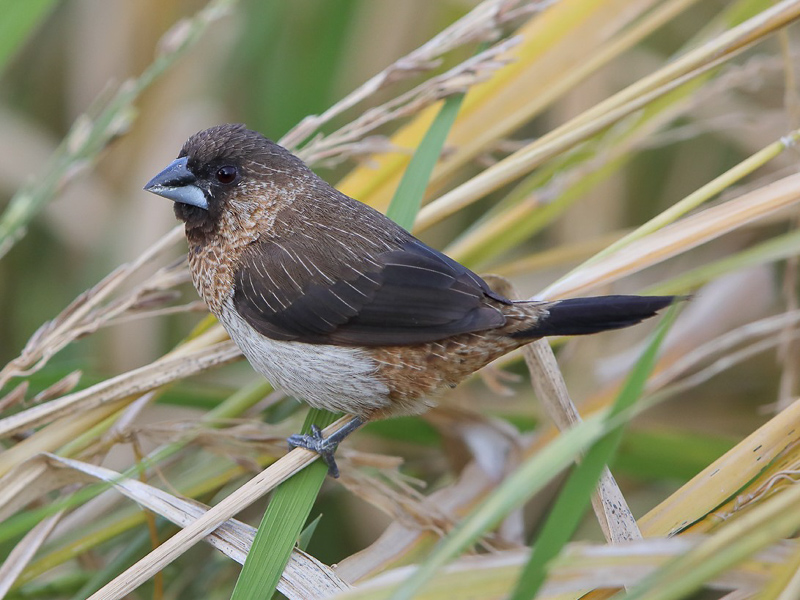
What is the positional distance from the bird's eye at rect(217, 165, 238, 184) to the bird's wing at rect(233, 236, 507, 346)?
294mm

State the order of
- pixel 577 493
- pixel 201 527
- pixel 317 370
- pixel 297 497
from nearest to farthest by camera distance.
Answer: pixel 577 493 < pixel 201 527 < pixel 297 497 < pixel 317 370

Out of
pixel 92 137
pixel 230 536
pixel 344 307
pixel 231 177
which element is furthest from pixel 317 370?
pixel 92 137

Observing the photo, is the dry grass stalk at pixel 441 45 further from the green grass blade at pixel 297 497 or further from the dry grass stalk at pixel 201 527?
the dry grass stalk at pixel 201 527

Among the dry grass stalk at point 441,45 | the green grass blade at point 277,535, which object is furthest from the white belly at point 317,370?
the dry grass stalk at point 441,45

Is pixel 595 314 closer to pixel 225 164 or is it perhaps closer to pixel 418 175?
pixel 418 175

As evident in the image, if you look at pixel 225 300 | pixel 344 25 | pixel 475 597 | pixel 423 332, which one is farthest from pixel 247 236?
pixel 344 25

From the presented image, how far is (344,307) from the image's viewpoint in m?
2.06

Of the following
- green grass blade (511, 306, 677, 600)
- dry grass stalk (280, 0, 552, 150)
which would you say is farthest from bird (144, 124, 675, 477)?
green grass blade (511, 306, 677, 600)

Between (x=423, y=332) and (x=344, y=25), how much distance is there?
6.22ft

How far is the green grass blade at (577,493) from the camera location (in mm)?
1154

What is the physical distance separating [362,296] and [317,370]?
0.70ft

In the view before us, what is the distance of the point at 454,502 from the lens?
2344 mm

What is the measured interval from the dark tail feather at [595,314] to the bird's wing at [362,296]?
0.14 meters

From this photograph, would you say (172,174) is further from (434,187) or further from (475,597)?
(475,597)
